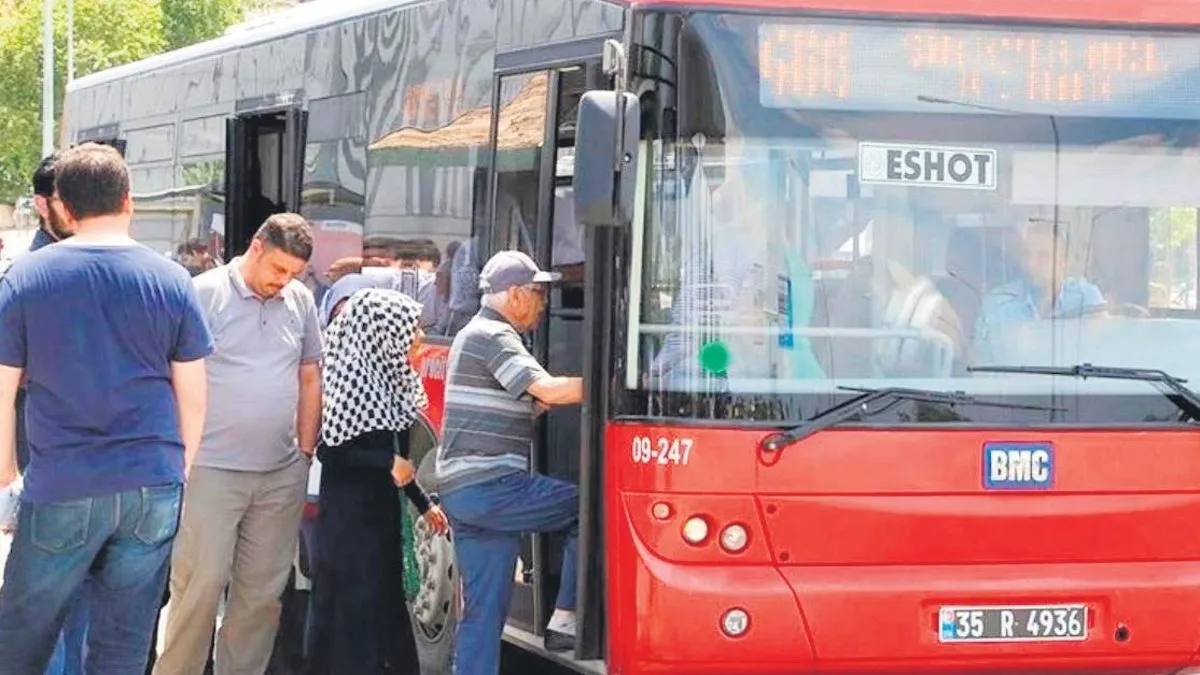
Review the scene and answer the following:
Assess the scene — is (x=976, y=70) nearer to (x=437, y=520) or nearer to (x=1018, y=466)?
(x=1018, y=466)

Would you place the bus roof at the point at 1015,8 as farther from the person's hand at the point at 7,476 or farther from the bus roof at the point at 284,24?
the bus roof at the point at 284,24

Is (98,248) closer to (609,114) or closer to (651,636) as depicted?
(609,114)

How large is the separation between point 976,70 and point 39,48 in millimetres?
45876

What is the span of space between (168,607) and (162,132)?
17.1 ft

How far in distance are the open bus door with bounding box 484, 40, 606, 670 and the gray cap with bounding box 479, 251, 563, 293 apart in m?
0.17

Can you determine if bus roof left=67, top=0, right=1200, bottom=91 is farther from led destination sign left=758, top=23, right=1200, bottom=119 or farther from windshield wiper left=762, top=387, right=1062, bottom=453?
windshield wiper left=762, top=387, right=1062, bottom=453

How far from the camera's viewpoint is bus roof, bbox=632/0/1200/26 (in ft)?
21.1

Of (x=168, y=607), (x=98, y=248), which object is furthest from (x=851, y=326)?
(x=168, y=607)

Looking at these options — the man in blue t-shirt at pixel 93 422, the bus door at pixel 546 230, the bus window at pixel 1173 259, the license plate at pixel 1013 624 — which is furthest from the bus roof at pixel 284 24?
the license plate at pixel 1013 624

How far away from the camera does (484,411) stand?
7.14 metres

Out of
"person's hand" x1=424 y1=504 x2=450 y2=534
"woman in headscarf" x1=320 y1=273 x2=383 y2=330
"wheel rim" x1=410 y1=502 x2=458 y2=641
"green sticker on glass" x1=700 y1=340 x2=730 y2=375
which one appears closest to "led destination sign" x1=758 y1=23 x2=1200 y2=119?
"green sticker on glass" x1=700 y1=340 x2=730 y2=375

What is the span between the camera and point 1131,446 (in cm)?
664

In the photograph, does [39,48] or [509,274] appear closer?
[509,274]

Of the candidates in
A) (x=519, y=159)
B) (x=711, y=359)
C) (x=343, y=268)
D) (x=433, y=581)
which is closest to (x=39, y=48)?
(x=343, y=268)
